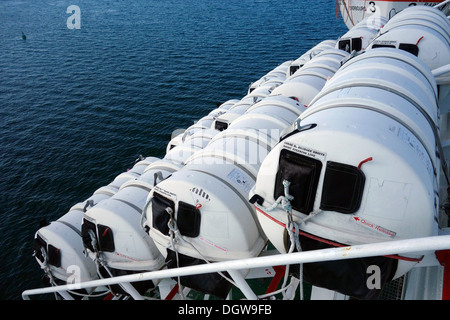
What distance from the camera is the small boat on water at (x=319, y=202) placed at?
434 cm

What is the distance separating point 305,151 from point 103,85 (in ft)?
119

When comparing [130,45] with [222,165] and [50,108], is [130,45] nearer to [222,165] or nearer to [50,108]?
[50,108]

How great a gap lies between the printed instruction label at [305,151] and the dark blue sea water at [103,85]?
1912 centimetres

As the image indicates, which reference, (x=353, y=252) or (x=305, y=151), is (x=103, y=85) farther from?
(x=353, y=252)

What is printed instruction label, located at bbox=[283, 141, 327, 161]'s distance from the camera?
4523 millimetres

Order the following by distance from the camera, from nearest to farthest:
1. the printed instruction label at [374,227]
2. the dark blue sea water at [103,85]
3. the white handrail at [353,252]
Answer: the white handrail at [353,252] → the printed instruction label at [374,227] → the dark blue sea water at [103,85]

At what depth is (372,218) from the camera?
4457 millimetres

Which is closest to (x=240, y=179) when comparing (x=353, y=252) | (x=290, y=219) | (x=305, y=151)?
(x=290, y=219)

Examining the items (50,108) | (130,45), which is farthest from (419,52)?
(130,45)

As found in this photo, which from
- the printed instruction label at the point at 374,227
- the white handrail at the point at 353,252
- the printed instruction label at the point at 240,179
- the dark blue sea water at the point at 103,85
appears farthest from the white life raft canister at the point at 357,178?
the dark blue sea water at the point at 103,85

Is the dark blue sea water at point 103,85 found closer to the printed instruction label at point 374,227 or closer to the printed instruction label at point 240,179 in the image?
the printed instruction label at point 240,179

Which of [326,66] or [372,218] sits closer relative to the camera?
[372,218]

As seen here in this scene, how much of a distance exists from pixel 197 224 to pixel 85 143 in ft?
82.6

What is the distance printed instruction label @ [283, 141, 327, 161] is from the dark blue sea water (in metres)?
19.1
